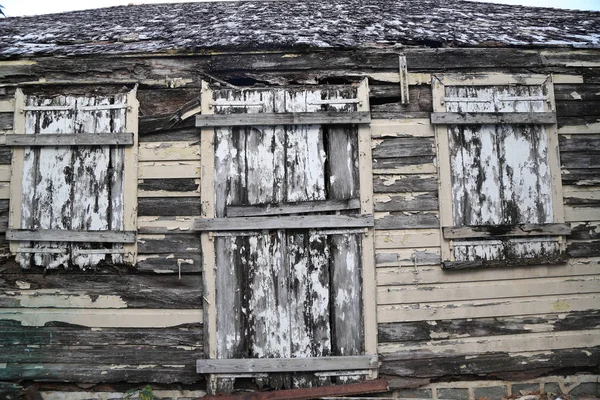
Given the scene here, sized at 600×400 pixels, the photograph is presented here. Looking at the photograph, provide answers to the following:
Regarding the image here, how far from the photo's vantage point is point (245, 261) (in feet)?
12.7

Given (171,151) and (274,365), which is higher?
(171,151)

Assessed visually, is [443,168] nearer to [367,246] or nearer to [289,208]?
[367,246]

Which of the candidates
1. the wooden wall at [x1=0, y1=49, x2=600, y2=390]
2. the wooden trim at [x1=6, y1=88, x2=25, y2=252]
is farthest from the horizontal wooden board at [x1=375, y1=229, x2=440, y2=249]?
the wooden trim at [x1=6, y1=88, x2=25, y2=252]

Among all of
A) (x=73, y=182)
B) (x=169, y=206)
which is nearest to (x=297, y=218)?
(x=169, y=206)

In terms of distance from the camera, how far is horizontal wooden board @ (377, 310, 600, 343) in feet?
12.8

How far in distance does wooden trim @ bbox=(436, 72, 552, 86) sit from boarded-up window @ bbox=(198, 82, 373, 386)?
1040 mm

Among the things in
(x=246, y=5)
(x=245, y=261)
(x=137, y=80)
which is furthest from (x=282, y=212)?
(x=246, y=5)

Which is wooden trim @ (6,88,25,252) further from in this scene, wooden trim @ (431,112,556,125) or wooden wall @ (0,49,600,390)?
wooden trim @ (431,112,556,125)

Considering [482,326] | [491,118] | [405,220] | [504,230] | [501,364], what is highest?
[491,118]

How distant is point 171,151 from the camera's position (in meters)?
3.99

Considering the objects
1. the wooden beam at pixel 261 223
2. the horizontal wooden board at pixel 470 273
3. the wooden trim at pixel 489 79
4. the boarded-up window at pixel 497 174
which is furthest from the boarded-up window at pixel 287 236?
the wooden trim at pixel 489 79

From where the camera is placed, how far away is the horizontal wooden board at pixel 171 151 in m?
3.98

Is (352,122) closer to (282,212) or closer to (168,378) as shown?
(282,212)

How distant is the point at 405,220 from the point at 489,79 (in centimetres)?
167
